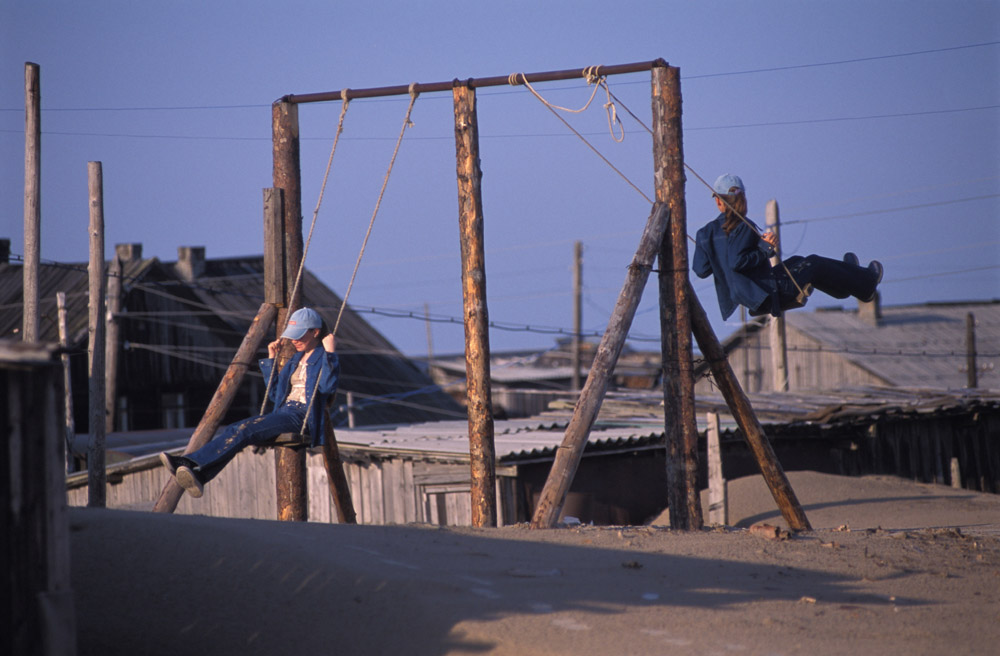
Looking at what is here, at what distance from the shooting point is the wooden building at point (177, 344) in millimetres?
29016

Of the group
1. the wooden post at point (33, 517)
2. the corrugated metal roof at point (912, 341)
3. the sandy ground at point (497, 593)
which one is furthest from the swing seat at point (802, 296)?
the corrugated metal roof at point (912, 341)

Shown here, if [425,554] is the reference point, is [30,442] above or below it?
above

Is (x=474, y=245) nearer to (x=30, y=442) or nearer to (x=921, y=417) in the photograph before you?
(x=30, y=442)

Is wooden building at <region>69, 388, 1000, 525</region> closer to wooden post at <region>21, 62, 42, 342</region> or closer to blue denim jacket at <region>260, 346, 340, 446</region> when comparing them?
wooden post at <region>21, 62, 42, 342</region>

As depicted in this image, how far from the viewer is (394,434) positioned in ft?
64.4

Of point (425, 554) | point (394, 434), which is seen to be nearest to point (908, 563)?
point (425, 554)

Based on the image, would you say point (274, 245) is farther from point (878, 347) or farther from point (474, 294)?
point (878, 347)

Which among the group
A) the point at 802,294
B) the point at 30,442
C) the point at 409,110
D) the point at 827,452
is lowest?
the point at 827,452

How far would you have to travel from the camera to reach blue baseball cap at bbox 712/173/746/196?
8656 mm

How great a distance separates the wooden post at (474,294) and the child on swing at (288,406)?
1.22 meters

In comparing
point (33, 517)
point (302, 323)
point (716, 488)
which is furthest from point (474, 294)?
point (716, 488)

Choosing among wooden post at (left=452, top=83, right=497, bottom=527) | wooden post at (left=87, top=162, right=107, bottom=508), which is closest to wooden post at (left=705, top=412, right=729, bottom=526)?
wooden post at (left=452, top=83, right=497, bottom=527)

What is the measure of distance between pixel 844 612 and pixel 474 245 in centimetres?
459

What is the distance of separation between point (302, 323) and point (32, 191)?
7.42 meters
